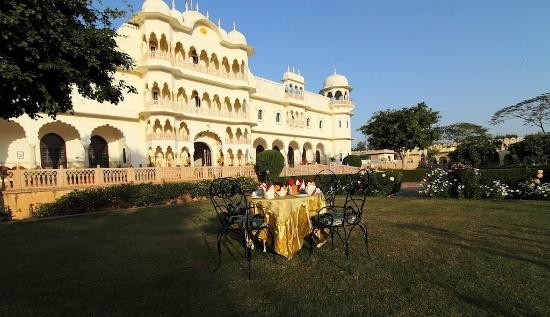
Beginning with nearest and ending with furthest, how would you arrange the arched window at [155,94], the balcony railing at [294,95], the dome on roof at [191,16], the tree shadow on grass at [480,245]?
the tree shadow on grass at [480,245] < the arched window at [155,94] < the dome on roof at [191,16] < the balcony railing at [294,95]

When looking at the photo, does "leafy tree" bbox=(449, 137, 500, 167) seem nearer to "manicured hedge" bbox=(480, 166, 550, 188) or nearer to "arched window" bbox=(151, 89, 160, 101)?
"manicured hedge" bbox=(480, 166, 550, 188)

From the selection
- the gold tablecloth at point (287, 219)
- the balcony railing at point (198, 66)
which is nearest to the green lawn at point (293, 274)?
the gold tablecloth at point (287, 219)

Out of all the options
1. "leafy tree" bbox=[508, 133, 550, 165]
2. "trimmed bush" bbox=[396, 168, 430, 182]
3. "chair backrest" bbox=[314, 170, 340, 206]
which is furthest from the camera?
"leafy tree" bbox=[508, 133, 550, 165]

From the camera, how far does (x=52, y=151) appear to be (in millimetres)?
20422

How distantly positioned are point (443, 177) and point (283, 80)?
86.5ft

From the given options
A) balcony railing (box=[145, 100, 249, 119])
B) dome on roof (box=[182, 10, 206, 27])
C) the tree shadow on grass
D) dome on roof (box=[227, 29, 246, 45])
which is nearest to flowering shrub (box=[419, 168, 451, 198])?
the tree shadow on grass

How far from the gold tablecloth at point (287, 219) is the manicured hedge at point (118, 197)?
927 cm

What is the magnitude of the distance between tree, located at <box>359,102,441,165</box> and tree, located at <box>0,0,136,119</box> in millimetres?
27703

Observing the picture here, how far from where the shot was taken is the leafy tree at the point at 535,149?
102 ft

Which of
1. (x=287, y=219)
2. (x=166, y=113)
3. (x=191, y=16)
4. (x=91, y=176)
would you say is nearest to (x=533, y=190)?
(x=287, y=219)

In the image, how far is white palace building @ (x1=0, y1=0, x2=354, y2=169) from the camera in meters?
20.1

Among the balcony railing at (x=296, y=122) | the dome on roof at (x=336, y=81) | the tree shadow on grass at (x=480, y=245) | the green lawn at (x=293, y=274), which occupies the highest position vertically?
the dome on roof at (x=336, y=81)

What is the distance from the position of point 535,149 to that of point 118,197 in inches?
1400

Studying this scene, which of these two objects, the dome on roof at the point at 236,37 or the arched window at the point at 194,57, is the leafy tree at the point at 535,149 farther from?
the arched window at the point at 194,57
